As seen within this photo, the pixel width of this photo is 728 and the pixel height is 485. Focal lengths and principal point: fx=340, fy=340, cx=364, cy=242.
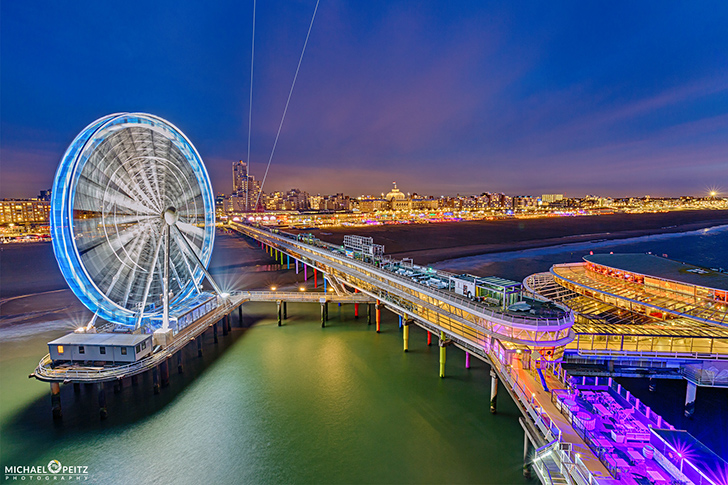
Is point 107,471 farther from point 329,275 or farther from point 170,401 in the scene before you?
point 329,275

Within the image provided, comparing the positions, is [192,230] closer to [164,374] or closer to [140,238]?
[140,238]

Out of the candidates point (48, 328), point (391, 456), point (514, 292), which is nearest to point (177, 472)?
point (391, 456)

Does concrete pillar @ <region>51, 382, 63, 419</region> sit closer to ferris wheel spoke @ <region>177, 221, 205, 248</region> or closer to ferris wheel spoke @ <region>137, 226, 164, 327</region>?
ferris wheel spoke @ <region>137, 226, 164, 327</region>

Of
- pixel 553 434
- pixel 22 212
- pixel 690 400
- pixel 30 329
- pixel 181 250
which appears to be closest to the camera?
pixel 553 434

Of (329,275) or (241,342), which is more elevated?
(329,275)

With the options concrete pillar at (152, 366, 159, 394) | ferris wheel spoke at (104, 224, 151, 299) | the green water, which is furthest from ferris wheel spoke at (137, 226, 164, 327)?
the green water

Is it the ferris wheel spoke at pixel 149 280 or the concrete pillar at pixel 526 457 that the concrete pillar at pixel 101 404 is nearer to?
the ferris wheel spoke at pixel 149 280

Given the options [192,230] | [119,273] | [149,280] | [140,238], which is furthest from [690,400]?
[140,238]
